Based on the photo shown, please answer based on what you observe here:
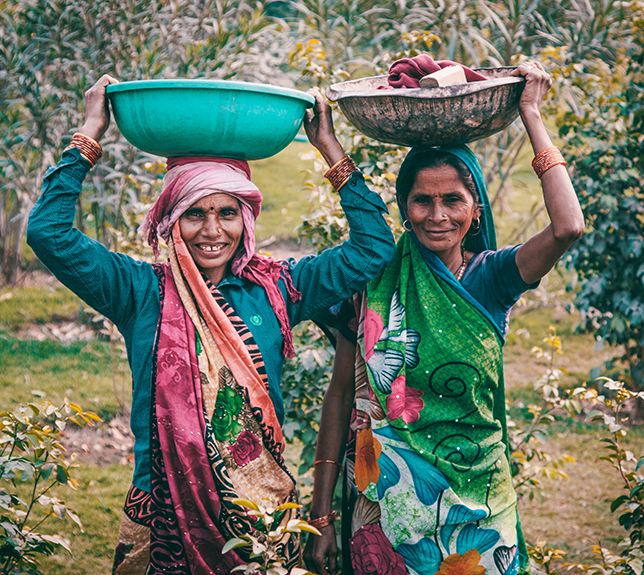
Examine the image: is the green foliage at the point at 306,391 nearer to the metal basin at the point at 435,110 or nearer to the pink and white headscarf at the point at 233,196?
the pink and white headscarf at the point at 233,196

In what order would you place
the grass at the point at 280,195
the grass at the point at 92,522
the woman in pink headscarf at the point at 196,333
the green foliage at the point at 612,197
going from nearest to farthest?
the woman in pink headscarf at the point at 196,333, the grass at the point at 92,522, the green foliage at the point at 612,197, the grass at the point at 280,195

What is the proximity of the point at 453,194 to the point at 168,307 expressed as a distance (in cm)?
103

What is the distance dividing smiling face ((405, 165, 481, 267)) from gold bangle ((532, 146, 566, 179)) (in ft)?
0.80

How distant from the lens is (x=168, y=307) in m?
2.01

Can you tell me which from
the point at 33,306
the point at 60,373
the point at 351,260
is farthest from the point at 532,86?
the point at 33,306

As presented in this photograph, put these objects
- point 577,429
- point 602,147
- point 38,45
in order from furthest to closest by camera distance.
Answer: point 38,45 < point 577,429 < point 602,147

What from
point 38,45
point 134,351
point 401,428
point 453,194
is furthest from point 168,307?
point 38,45

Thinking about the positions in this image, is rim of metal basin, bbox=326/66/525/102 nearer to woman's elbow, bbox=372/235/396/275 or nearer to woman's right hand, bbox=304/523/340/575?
woman's elbow, bbox=372/235/396/275

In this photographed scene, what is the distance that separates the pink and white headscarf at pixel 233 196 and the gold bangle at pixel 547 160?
907mm

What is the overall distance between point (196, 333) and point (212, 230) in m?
0.34

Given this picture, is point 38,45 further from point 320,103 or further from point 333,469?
point 333,469

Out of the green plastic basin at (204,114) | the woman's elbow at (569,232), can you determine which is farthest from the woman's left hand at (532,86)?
the green plastic basin at (204,114)

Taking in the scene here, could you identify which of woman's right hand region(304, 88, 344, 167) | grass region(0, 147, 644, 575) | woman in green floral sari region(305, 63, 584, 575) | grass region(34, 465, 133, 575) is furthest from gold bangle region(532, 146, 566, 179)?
grass region(34, 465, 133, 575)

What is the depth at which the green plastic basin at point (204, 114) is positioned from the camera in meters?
1.86
